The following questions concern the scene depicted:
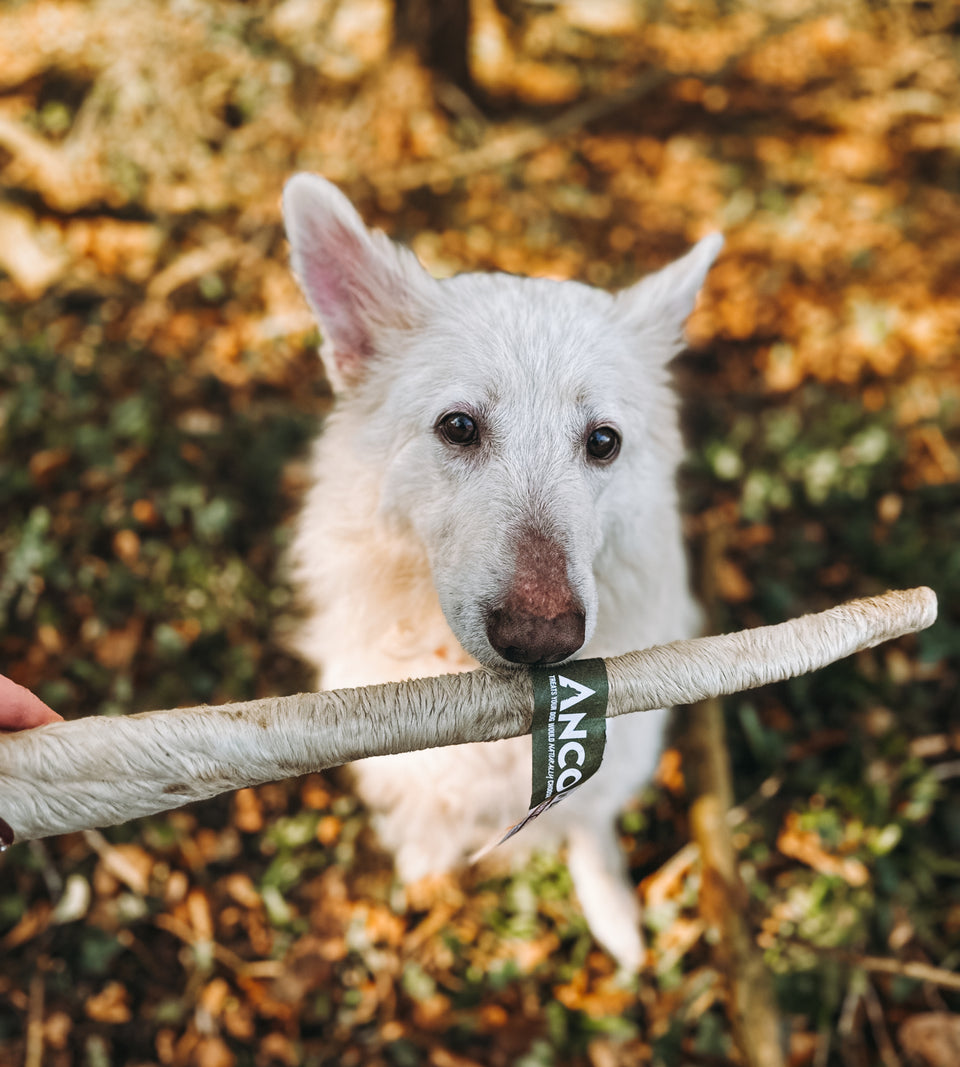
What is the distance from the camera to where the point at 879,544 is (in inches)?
148

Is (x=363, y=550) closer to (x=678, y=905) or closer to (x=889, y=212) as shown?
(x=678, y=905)

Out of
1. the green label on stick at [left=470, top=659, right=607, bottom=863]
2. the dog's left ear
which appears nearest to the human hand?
the green label on stick at [left=470, top=659, right=607, bottom=863]

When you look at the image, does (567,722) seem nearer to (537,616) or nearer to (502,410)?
(537,616)

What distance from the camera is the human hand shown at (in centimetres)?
160

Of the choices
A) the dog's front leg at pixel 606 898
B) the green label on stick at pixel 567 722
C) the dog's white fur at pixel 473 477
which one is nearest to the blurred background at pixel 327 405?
the dog's front leg at pixel 606 898

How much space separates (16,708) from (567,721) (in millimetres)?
1225

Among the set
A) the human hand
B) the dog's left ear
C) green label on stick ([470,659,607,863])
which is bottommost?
green label on stick ([470,659,607,863])

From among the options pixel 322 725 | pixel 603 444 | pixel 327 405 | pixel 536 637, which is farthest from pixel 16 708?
pixel 327 405

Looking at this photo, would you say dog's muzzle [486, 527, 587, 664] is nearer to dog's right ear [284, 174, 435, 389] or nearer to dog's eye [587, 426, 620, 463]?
dog's eye [587, 426, 620, 463]

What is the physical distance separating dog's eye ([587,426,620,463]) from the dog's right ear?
0.71 m

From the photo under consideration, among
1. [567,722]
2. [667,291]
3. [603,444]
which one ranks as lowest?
[567,722]

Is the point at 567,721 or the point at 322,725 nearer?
the point at 322,725

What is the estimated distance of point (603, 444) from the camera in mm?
2193

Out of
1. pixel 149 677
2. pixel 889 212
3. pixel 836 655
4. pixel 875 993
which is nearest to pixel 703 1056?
pixel 875 993
